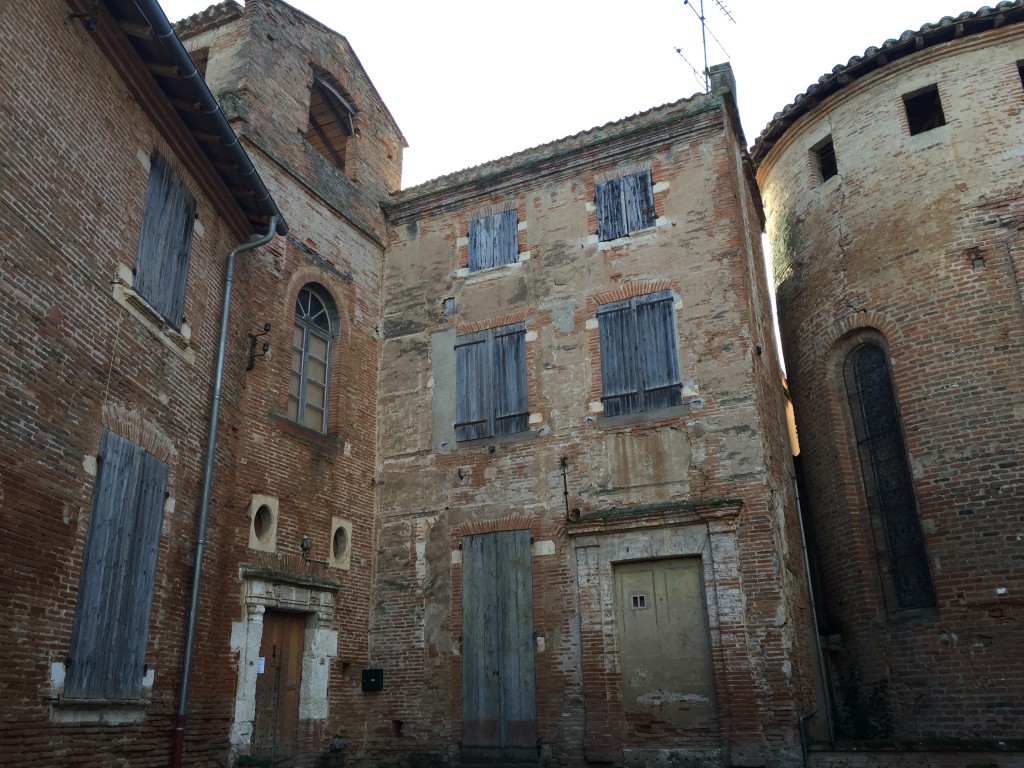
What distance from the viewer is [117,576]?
8.71m

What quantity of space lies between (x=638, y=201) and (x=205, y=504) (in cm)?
773

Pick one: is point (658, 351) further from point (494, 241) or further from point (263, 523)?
point (263, 523)

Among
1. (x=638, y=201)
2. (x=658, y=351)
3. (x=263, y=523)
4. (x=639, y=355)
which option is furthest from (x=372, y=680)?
(x=638, y=201)

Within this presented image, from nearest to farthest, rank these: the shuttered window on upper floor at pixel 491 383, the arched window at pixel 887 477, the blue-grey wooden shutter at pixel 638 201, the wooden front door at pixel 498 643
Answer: the wooden front door at pixel 498 643
the arched window at pixel 887 477
the shuttered window on upper floor at pixel 491 383
the blue-grey wooden shutter at pixel 638 201

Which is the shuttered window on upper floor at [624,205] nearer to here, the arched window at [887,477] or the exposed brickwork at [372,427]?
the exposed brickwork at [372,427]

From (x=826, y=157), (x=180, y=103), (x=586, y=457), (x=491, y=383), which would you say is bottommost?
(x=586, y=457)

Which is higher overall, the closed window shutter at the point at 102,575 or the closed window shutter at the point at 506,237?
the closed window shutter at the point at 506,237

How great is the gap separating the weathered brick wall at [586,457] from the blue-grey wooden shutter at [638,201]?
6.6 inches

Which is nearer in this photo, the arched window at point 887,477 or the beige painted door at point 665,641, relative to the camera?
the beige painted door at point 665,641

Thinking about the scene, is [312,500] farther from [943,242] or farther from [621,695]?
[943,242]

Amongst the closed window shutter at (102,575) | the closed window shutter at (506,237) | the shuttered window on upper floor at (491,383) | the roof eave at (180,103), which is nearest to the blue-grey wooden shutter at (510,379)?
the shuttered window on upper floor at (491,383)

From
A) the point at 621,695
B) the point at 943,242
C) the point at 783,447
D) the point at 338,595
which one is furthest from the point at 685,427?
the point at 338,595

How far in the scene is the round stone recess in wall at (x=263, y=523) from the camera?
37.5ft

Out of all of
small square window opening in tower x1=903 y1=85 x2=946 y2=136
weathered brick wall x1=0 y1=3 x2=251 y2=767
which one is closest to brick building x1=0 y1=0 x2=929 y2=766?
weathered brick wall x1=0 y1=3 x2=251 y2=767
